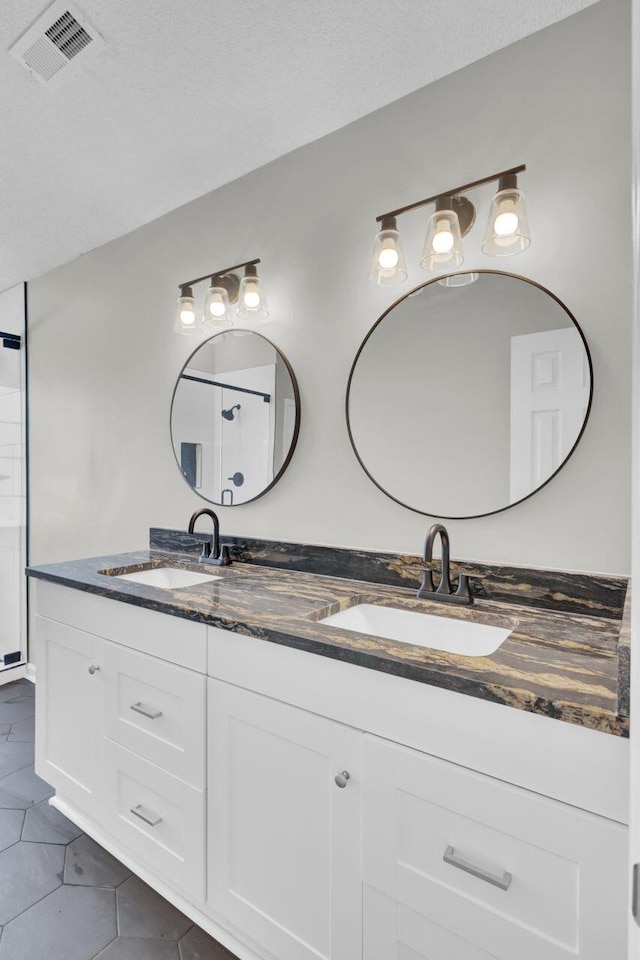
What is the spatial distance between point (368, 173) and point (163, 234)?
1.15 meters

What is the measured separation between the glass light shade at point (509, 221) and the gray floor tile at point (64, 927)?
7.28 ft

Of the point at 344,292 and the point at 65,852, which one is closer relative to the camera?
the point at 65,852

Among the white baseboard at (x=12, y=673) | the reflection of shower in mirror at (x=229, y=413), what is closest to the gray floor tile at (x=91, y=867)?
the reflection of shower in mirror at (x=229, y=413)

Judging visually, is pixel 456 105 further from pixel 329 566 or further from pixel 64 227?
pixel 64 227

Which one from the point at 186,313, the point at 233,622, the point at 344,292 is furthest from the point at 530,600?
the point at 186,313

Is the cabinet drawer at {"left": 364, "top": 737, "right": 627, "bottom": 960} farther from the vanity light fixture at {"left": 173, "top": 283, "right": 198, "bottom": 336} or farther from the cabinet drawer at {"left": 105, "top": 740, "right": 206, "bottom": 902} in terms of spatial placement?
the vanity light fixture at {"left": 173, "top": 283, "right": 198, "bottom": 336}

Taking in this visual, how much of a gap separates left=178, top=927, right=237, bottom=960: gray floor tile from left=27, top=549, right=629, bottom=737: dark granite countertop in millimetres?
877

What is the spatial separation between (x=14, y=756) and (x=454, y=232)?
2808 millimetres

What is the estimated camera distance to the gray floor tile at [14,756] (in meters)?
2.27

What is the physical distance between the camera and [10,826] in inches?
74.5

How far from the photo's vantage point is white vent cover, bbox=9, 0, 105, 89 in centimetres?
146

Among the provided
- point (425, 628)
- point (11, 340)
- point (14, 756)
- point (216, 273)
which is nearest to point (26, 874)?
point (14, 756)

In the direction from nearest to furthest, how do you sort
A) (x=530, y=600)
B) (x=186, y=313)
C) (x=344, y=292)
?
(x=530, y=600) < (x=344, y=292) < (x=186, y=313)

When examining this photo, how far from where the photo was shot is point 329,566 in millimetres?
1860
